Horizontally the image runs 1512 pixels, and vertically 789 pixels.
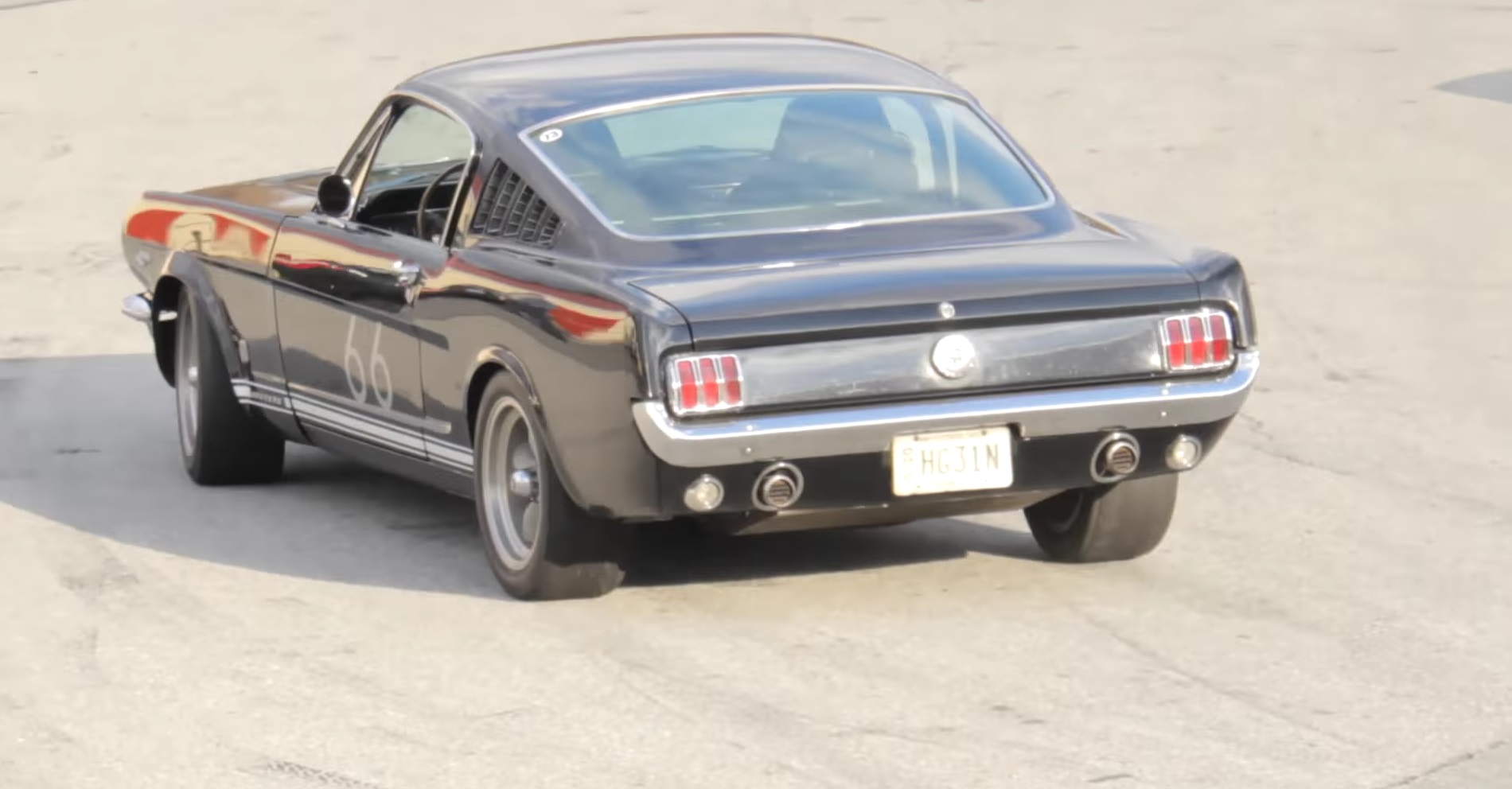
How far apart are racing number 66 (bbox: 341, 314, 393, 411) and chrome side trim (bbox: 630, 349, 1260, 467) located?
1679 mm

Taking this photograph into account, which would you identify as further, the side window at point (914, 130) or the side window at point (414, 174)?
the side window at point (414, 174)

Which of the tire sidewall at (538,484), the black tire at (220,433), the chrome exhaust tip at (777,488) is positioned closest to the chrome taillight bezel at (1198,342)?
the chrome exhaust tip at (777,488)

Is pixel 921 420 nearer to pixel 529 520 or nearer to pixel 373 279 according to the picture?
pixel 529 520

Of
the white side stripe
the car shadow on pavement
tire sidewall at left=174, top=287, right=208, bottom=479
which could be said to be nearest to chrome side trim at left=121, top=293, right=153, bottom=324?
tire sidewall at left=174, top=287, right=208, bottom=479

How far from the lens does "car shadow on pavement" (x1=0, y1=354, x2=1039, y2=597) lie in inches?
326

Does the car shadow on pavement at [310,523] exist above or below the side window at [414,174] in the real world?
below

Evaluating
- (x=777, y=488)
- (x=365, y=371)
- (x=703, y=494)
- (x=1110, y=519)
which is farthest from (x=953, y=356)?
(x=365, y=371)

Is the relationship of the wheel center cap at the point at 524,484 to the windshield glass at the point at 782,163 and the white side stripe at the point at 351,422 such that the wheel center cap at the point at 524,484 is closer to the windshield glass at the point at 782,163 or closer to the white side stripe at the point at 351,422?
the white side stripe at the point at 351,422

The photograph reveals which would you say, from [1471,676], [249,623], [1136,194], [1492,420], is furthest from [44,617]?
[1136,194]

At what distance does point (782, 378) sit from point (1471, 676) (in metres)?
1.69

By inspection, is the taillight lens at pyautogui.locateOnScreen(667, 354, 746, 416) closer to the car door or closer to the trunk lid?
the trunk lid

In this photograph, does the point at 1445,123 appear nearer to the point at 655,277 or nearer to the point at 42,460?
the point at 42,460

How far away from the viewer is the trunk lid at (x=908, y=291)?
7.04 metres

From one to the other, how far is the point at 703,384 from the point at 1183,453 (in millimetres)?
1304
